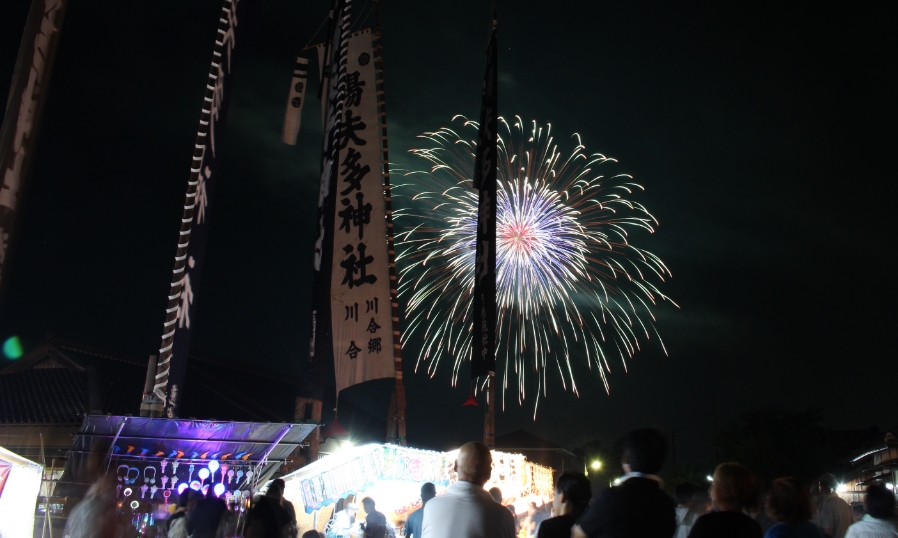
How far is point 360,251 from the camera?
1237 centimetres

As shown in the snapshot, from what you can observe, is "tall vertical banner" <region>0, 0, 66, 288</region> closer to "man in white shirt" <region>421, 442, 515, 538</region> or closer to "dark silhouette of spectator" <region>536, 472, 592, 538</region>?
"man in white shirt" <region>421, 442, 515, 538</region>

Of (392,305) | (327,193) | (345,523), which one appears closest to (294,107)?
(327,193)

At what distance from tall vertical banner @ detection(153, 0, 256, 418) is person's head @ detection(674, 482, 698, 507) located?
8201 millimetres

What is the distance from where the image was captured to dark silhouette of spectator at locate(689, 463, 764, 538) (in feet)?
11.0

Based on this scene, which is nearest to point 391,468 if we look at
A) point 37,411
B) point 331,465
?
point 331,465

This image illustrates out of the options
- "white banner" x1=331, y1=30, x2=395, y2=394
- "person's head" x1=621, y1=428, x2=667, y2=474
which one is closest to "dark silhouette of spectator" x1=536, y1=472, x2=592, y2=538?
"person's head" x1=621, y1=428, x2=667, y2=474

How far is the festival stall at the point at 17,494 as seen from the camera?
10.1 metres

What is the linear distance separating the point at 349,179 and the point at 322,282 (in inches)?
79.4

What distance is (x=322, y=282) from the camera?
41.4ft

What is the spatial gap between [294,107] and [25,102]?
9126 mm

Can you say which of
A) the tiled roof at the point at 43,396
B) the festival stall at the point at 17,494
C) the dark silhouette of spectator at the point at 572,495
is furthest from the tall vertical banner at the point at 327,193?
the dark silhouette of spectator at the point at 572,495

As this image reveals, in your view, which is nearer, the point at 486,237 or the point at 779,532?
the point at 779,532

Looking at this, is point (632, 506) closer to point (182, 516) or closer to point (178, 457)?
point (182, 516)

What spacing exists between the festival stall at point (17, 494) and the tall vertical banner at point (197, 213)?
2.15 metres
